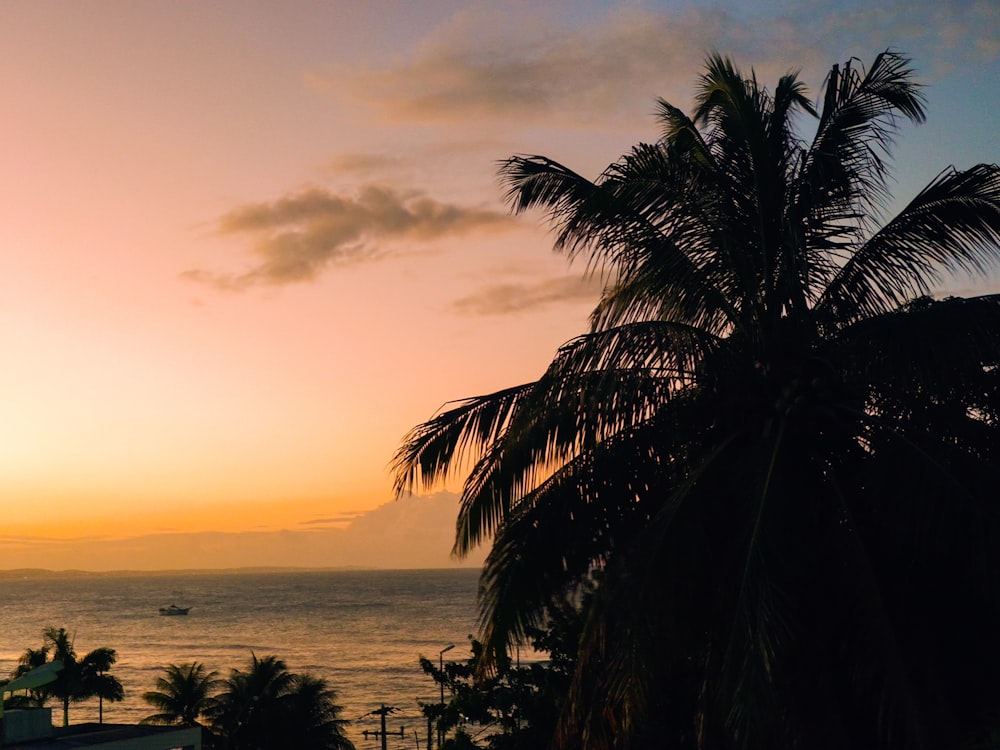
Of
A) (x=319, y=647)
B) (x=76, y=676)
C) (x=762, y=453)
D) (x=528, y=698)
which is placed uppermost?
(x=762, y=453)

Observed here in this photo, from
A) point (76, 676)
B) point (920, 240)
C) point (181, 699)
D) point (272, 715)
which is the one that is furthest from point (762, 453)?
point (76, 676)

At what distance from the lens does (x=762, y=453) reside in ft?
27.9

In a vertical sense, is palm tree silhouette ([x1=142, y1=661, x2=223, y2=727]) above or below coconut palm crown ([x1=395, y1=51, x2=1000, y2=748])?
below

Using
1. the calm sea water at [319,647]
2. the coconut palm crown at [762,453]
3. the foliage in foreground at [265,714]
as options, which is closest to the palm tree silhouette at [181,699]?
the foliage in foreground at [265,714]

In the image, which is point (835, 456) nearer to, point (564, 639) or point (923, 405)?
point (923, 405)

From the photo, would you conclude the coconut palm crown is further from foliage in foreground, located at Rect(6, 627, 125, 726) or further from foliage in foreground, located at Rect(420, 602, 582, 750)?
foliage in foreground, located at Rect(6, 627, 125, 726)

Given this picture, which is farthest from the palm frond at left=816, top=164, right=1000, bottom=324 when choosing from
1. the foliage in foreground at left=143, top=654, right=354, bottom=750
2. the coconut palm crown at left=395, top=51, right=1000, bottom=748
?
the foliage in foreground at left=143, top=654, right=354, bottom=750

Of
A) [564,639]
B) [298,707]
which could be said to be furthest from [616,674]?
[298,707]

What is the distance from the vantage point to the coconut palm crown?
793 cm

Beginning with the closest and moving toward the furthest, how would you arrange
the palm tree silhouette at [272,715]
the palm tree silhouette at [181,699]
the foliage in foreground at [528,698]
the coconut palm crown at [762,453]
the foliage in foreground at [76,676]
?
the coconut palm crown at [762,453] < the foliage in foreground at [528,698] < the palm tree silhouette at [272,715] < the palm tree silhouette at [181,699] < the foliage in foreground at [76,676]

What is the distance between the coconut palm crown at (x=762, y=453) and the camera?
26.0ft

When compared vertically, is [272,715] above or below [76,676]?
below

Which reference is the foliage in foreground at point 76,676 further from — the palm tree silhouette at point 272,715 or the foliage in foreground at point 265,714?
the palm tree silhouette at point 272,715

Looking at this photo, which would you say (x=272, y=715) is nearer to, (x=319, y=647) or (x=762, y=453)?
(x=762, y=453)
